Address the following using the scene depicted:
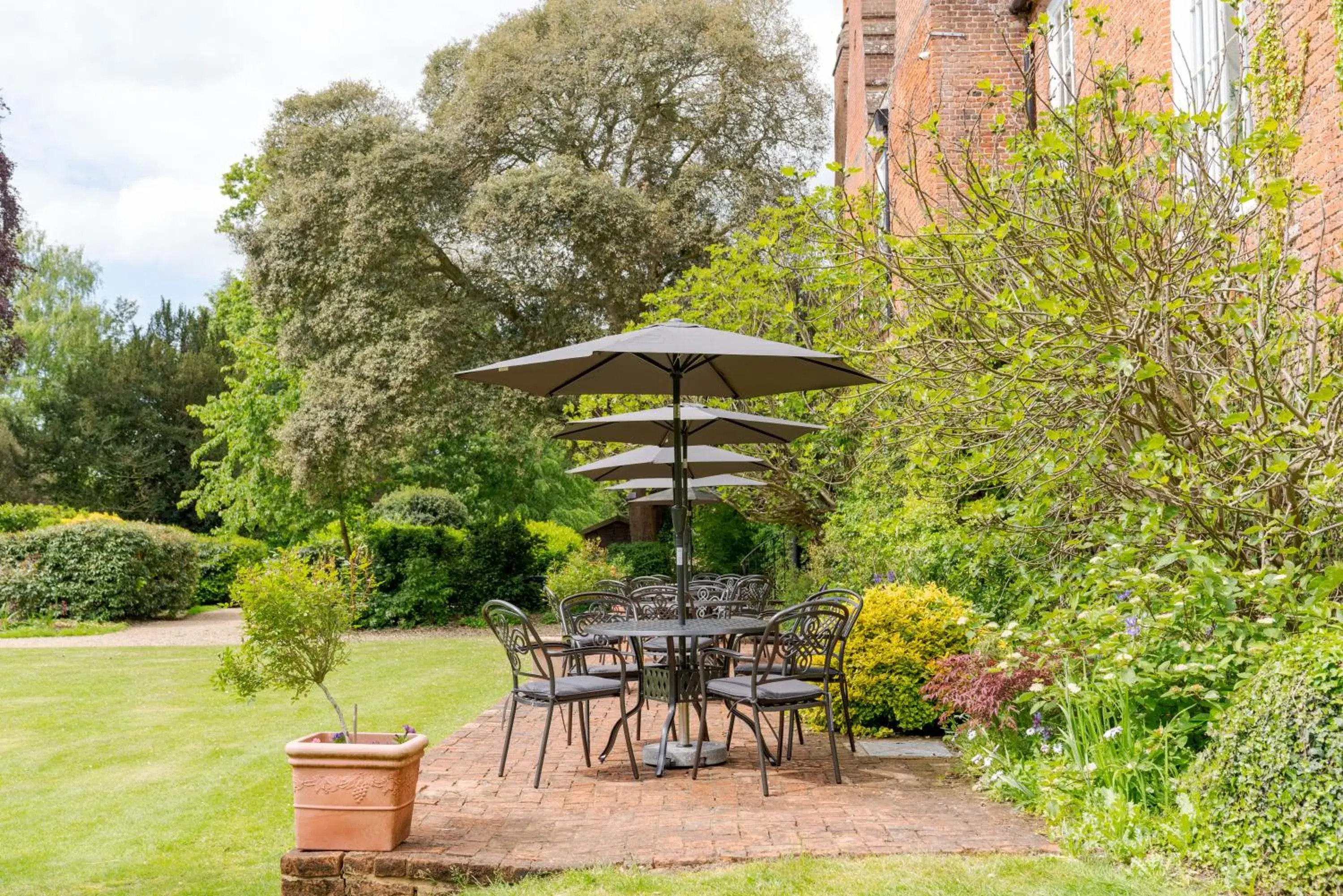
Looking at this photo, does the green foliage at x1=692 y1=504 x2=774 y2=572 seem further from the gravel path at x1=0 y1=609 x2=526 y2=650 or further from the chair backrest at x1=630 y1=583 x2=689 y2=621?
the chair backrest at x1=630 y1=583 x2=689 y2=621

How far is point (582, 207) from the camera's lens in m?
19.8

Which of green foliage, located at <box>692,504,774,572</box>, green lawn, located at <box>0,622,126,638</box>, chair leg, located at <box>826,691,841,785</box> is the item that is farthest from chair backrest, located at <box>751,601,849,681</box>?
green lawn, located at <box>0,622,126,638</box>

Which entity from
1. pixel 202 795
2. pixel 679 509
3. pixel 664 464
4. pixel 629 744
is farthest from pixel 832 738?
pixel 664 464

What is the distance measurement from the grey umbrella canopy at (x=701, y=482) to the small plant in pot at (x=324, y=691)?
6.03m

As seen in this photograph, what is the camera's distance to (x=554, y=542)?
76.2 feet

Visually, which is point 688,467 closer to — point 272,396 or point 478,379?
point 478,379

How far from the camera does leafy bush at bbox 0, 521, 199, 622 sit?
65.0ft

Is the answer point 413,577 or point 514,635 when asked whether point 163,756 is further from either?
point 413,577

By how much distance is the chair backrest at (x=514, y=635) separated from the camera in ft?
21.5

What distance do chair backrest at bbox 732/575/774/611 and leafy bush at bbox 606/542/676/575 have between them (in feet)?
29.4

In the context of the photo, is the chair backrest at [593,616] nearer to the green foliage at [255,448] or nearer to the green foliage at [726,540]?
the green foliage at [726,540]

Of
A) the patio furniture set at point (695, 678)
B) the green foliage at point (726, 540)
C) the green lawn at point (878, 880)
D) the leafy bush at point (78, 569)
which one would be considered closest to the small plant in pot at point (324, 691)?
the green lawn at point (878, 880)

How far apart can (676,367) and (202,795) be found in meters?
4.30

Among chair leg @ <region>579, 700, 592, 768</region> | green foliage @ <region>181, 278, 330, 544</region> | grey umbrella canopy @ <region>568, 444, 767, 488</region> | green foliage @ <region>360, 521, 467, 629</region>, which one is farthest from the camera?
green foliage @ <region>181, 278, 330, 544</region>
